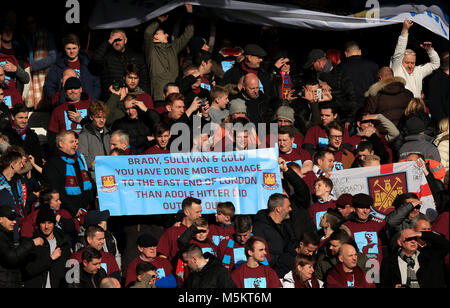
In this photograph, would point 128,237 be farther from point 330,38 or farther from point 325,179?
point 330,38

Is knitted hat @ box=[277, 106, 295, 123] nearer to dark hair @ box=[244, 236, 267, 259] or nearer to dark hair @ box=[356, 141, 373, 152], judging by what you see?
dark hair @ box=[356, 141, 373, 152]

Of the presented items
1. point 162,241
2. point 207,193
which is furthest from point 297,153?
point 162,241

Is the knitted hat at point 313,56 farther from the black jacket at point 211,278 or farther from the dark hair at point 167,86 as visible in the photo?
the black jacket at point 211,278

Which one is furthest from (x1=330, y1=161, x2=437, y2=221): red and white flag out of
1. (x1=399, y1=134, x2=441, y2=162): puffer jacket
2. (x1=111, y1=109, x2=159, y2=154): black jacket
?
(x1=111, y1=109, x2=159, y2=154): black jacket

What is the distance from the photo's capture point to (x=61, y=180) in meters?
14.4

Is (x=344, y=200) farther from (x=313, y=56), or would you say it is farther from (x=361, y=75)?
(x=313, y=56)

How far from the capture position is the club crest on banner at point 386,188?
14.5 m

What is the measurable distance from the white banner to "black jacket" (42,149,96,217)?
3.32 meters

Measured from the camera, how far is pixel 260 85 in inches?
661

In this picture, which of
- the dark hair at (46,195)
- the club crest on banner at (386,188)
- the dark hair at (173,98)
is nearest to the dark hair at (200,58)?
the dark hair at (173,98)

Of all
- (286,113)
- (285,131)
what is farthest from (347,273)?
(286,113)
